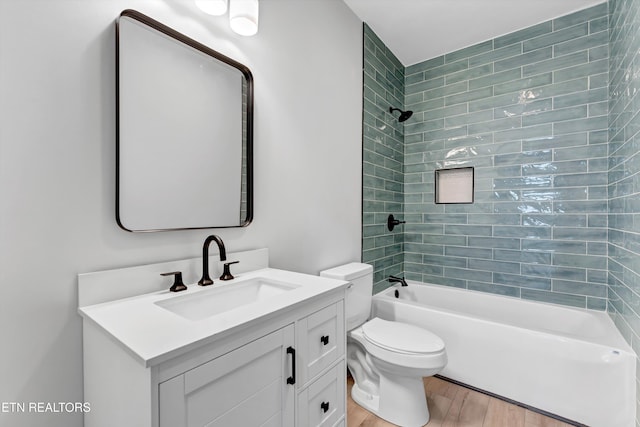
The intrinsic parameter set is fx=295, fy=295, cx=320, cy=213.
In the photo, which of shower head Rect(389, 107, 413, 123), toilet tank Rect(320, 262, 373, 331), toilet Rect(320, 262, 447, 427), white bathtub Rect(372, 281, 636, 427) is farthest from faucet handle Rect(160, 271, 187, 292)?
shower head Rect(389, 107, 413, 123)

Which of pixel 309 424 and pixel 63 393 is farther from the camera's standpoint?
pixel 309 424

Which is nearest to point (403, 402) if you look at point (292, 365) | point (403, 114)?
point (292, 365)

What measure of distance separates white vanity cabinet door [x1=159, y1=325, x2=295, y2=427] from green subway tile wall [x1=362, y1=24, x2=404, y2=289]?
57.7 inches

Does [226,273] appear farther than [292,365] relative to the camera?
Yes

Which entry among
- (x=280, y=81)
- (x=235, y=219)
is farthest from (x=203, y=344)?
(x=280, y=81)

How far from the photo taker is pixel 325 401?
1.22 m

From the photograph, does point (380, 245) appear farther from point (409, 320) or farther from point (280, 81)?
point (280, 81)

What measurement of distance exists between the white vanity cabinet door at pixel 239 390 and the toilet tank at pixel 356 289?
89 centimetres

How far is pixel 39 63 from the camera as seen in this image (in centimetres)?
89

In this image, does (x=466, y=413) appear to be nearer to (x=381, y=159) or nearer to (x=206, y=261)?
(x=206, y=261)

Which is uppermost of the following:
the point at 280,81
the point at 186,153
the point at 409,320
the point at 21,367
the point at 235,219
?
the point at 280,81

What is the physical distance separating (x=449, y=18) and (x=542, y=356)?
97.2 inches

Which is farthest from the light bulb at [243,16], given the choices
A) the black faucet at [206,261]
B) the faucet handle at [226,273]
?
the faucet handle at [226,273]

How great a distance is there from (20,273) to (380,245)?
2.25 m
